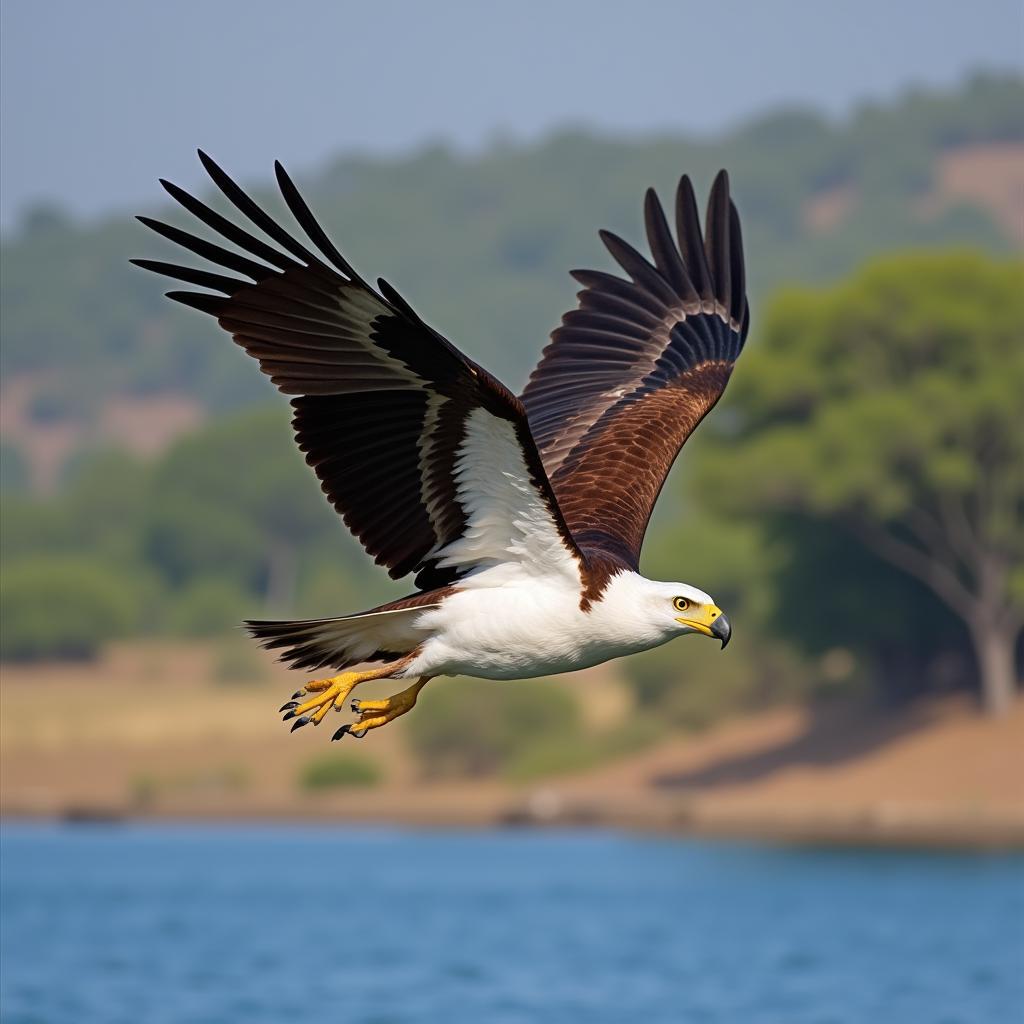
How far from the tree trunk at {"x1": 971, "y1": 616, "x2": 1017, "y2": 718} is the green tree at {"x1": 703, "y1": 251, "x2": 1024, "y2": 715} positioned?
4 centimetres

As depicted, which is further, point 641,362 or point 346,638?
point 641,362

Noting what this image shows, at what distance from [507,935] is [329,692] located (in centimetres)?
2568

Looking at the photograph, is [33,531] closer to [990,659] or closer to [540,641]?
[990,659]

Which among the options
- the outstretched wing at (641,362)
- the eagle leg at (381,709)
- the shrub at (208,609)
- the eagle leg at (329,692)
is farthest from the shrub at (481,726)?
the eagle leg at (329,692)

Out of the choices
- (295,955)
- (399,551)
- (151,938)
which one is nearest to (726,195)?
(399,551)

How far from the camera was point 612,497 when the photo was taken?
11.6 meters

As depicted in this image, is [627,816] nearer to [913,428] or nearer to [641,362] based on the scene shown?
[913,428]

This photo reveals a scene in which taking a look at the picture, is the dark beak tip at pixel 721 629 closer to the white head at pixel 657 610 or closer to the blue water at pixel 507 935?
the white head at pixel 657 610

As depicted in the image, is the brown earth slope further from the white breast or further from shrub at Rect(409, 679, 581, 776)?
the white breast

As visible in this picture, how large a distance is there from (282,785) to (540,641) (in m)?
51.1

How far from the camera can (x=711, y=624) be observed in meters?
10.1

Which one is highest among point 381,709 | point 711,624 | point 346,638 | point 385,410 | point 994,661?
point 994,661

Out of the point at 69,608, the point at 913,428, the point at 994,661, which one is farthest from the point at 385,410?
the point at 69,608

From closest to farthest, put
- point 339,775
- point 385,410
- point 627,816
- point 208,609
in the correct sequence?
point 385,410 < point 627,816 < point 339,775 < point 208,609
